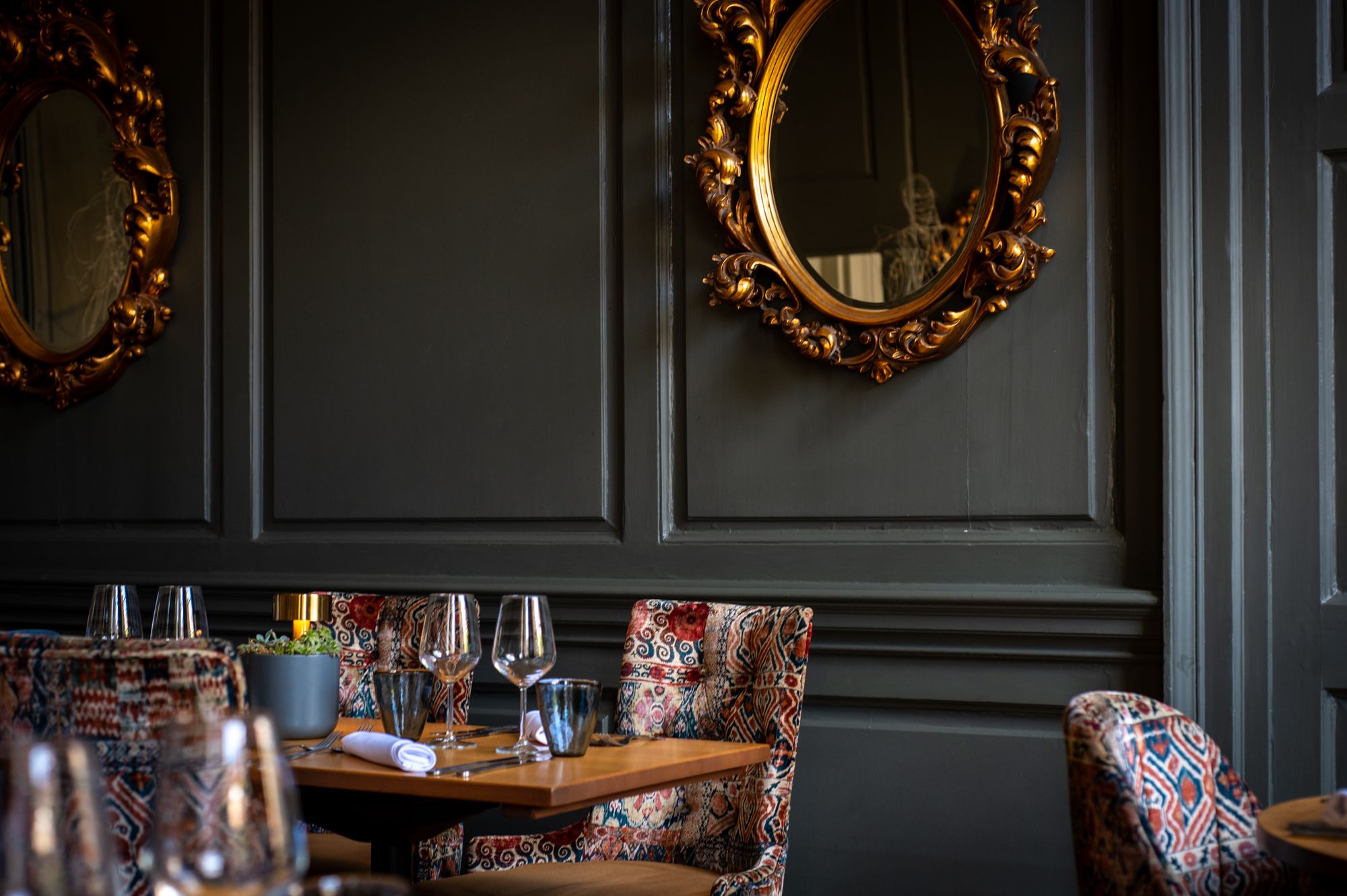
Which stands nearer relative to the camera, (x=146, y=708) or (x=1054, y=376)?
(x=146, y=708)

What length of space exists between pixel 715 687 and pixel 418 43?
203 cm

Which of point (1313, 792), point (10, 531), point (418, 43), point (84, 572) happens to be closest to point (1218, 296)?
point (1313, 792)

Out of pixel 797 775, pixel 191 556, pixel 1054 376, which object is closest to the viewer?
pixel 1054 376

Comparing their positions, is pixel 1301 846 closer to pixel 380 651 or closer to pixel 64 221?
pixel 380 651

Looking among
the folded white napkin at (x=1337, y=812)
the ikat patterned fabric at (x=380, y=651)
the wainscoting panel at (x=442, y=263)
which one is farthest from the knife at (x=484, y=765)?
the wainscoting panel at (x=442, y=263)

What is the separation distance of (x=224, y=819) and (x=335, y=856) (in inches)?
77.0

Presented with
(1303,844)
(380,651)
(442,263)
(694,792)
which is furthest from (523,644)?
(442,263)

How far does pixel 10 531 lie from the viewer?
13.8 feet

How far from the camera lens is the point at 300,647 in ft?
7.39

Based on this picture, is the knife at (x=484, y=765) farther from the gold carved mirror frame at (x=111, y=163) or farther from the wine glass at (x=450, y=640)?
the gold carved mirror frame at (x=111, y=163)

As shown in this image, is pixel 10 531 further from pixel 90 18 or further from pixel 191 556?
pixel 90 18

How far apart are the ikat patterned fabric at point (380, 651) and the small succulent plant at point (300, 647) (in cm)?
58

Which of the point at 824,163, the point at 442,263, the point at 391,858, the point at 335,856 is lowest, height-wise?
the point at 335,856

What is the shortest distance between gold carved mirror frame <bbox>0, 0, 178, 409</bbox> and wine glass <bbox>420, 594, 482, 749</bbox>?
2.12m
